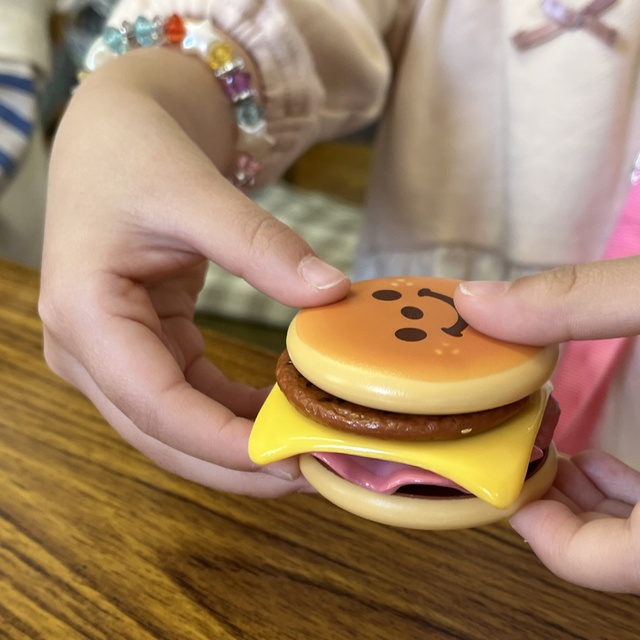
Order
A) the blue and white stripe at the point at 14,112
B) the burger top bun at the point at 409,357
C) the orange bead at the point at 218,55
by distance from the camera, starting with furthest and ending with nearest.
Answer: the blue and white stripe at the point at 14,112 → the orange bead at the point at 218,55 → the burger top bun at the point at 409,357

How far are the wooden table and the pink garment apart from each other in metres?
0.27

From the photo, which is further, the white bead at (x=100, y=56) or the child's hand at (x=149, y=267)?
the white bead at (x=100, y=56)

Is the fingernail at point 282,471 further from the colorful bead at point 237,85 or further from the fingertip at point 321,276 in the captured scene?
the colorful bead at point 237,85

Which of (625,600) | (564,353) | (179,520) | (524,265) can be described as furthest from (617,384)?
(179,520)

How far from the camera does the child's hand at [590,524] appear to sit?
319 millimetres

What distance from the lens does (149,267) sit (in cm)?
45

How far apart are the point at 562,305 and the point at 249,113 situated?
0.35 meters

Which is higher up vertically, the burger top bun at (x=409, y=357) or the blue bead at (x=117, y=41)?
the blue bead at (x=117, y=41)

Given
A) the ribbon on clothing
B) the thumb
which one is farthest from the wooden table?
the ribbon on clothing

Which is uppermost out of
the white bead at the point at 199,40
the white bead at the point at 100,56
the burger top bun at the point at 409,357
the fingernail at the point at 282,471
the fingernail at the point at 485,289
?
the white bead at the point at 199,40

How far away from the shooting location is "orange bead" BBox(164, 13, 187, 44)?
0.57 m

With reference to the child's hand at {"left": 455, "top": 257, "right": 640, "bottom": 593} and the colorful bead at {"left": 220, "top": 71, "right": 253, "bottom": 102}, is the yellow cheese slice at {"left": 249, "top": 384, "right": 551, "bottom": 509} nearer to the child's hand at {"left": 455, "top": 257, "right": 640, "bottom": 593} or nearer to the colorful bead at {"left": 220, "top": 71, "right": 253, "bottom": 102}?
the child's hand at {"left": 455, "top": 257, "right": 640, "bottom": 593}

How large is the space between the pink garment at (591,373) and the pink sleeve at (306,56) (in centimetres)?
28

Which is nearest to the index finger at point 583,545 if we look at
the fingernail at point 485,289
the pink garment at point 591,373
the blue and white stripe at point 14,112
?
the fingernail at point 485,289
